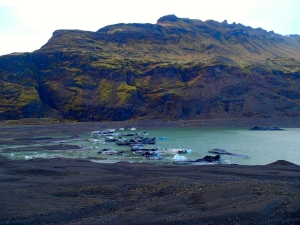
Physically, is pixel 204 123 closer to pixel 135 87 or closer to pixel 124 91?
pixel 124 91

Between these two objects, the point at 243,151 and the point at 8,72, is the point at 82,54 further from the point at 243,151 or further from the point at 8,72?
the point at 243,151

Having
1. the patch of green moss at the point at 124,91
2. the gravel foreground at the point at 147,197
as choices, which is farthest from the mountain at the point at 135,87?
the gravel foreground at the point at 147,197

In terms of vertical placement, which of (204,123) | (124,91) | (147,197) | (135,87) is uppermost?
(135,87)

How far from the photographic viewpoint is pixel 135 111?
137875mm

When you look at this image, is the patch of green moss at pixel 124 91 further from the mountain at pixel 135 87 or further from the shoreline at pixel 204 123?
the shoreline at pixel 204 123

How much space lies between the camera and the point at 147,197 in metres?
24.6

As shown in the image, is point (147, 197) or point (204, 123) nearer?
point (147, 197)

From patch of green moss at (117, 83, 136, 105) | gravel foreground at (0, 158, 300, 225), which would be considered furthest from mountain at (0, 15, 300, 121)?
gravel foreground at (0, 158, 300, 225)

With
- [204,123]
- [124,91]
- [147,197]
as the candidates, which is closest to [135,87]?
[124,91]

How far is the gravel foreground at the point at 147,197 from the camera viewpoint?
19.3 metres

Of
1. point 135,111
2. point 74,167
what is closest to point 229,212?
point 74,167

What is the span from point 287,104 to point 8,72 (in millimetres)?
101577

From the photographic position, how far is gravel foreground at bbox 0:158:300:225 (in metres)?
19.3

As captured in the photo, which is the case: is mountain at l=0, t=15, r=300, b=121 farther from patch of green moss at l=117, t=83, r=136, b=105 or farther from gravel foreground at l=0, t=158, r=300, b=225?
gravel foreground at l=0, t=158, r=300, b=225
